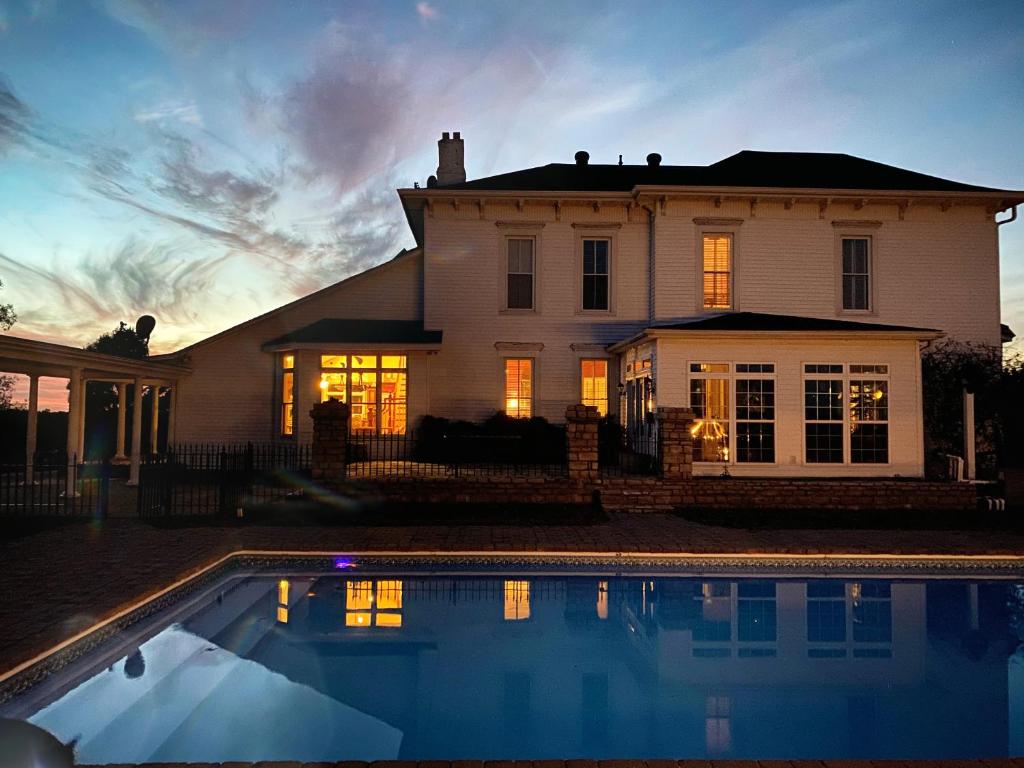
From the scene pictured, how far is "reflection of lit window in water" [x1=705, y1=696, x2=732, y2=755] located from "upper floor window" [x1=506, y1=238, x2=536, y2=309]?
13499mm

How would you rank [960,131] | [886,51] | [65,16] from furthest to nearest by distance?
[960,131] → [886,51] → [65,16]

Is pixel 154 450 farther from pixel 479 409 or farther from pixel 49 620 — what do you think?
pixel 49 620

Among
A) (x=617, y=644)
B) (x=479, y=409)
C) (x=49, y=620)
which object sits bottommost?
(x=617, y=644)

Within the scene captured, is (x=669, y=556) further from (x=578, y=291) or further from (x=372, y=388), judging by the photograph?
(x=372, y=388)

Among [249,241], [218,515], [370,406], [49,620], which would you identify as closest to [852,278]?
[370,406]

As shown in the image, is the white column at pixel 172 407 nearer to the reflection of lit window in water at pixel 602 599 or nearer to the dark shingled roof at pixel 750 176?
the dark shingled roof at pixel 750 176

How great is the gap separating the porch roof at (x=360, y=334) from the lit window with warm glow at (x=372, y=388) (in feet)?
1.90

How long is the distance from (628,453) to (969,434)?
7.31 metres

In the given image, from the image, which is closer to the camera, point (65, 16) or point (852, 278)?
point (65, 16)

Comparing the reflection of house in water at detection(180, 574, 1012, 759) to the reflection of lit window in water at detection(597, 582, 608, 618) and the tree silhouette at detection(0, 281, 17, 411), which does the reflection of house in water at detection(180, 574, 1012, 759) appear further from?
the tree silhouette at detection(0, 281, 17, 411)

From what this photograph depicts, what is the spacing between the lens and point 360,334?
1683cm

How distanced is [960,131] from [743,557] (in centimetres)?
1765

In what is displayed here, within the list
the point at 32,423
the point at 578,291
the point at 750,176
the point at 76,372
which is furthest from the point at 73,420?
the point at 750,176

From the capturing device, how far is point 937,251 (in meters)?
17.2
